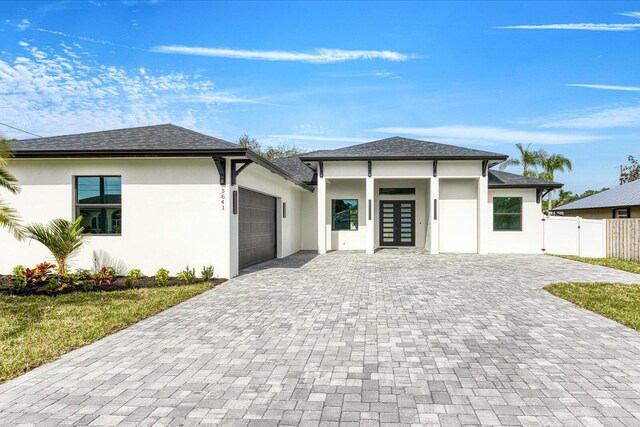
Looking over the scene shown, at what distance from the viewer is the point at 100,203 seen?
33.4 ft

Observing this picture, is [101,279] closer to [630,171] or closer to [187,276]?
[187,276]

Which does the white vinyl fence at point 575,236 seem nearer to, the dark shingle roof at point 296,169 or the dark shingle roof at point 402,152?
the dark shingle roof at point 402,152

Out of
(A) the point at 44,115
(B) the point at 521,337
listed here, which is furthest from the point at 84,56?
(B) the point at 521,337

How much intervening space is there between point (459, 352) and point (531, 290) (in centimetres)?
512

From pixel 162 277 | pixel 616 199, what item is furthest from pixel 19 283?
pixel 616 199

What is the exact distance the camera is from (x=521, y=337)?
511 cm

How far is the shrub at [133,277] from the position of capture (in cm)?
862

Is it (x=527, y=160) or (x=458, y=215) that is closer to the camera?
(x=458, y=215)

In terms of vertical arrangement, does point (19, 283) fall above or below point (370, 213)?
below

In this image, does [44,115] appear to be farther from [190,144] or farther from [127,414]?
[127,414]

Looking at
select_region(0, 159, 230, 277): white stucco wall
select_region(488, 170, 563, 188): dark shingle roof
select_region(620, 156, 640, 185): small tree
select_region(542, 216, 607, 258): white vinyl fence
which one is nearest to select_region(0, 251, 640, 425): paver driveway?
select_region(0, 159, 230, 277): white stucco wall

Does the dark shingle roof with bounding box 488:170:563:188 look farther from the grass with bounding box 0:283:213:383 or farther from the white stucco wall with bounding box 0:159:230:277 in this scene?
the grass with bounding box 0:283:213:383

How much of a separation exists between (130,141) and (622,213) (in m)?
23.1

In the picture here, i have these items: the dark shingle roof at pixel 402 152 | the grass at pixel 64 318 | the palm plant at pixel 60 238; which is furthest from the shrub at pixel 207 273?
the dark shingle roof at pixel 402 152
